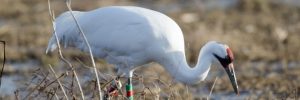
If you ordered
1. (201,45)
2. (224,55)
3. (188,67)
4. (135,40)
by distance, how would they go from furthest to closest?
(201,45) → (135,40) → (188,67) → (224,55)

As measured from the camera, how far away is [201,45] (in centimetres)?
1188

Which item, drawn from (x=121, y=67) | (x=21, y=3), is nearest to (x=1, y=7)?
(x=21, y=3)

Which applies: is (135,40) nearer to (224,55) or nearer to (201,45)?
(224,55)

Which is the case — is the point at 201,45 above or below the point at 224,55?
below

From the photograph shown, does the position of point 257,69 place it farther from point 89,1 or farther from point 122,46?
point 89,1

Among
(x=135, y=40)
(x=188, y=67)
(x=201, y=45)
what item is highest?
(x=135, y=40)

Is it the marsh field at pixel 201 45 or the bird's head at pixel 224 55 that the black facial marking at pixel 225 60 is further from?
the marsh field at pixel 201 45

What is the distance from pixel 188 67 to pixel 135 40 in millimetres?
532

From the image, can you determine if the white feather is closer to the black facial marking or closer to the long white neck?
the long white neck

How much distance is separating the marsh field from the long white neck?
0.14 m

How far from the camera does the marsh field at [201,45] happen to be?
923 cm

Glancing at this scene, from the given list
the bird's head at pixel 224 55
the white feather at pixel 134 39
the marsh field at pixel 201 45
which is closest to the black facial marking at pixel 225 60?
the bird's head at pixel 224 55

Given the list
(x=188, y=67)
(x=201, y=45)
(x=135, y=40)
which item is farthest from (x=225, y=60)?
(x=201, y=45)

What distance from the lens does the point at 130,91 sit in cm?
814
